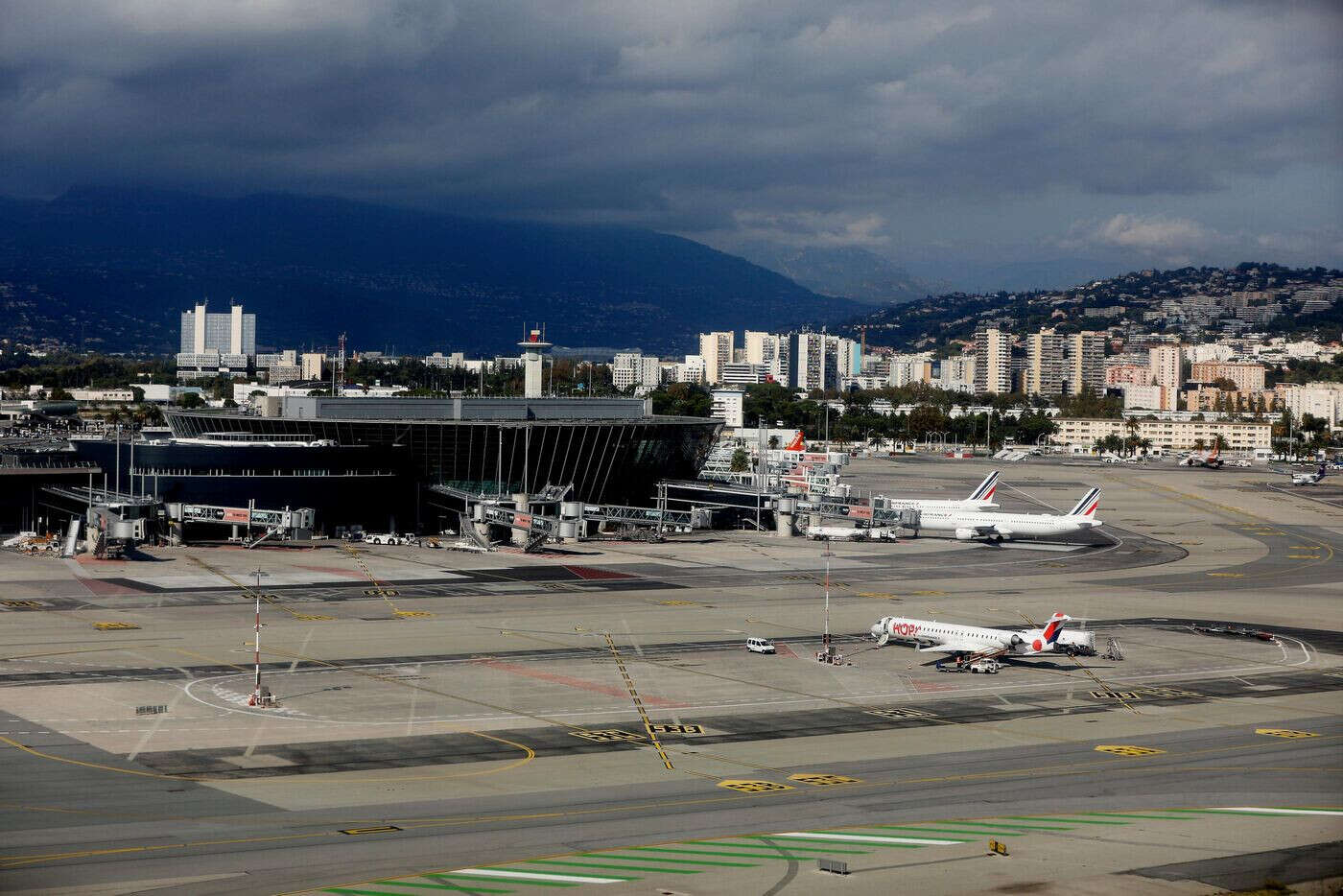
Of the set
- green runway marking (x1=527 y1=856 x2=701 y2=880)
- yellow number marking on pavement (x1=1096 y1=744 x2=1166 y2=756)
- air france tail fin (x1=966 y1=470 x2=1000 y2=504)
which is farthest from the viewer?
air france tail fin (x1=966 y1=470 x2=1000 y2=504)

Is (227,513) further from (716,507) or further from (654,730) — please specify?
(654,730)

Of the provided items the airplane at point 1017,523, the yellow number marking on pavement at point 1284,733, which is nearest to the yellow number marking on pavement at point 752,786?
the yellow number marking on pavement at point 1284,733

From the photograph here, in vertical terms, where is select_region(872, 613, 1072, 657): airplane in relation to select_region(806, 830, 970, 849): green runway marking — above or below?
above

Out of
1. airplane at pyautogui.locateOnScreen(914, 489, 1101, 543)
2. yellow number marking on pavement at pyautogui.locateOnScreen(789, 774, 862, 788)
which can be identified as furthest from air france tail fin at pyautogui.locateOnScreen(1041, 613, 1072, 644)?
airplane at pyautogui.locateOnScreen(914, 489, 1101, 543)

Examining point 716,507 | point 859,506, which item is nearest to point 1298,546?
point 859,506

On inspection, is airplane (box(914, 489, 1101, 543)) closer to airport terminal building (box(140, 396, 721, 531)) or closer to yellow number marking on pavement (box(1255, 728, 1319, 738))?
airport terminal building (box(140, 396, 721, 531))

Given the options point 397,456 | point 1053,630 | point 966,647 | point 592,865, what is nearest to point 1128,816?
point 592,865

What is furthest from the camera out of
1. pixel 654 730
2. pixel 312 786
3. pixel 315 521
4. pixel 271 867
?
pixel 315 521

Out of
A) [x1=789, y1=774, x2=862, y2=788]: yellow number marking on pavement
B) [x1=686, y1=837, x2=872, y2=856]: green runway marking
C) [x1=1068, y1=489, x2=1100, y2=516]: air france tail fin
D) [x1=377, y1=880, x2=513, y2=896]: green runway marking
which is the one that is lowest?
[x1=789, y1=774, x2=862, y2=788]: yellow number marking on pavement

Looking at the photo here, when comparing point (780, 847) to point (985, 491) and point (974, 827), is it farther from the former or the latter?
point (985, 491)
